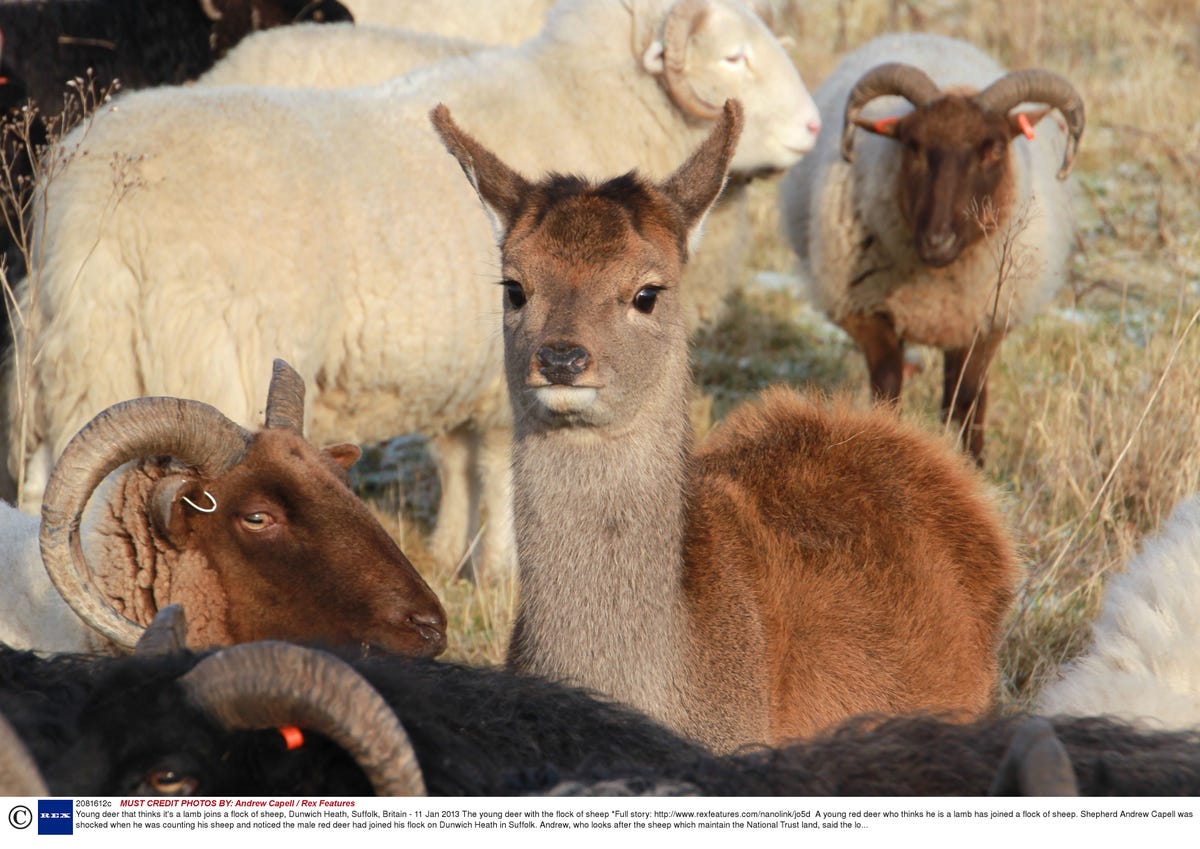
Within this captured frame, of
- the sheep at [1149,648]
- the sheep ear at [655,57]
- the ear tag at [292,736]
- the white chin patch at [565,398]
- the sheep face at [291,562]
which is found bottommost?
the sheep at [1149,648]

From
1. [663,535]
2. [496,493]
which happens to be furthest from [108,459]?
[496,493]

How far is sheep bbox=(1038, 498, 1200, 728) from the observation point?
14.9 feet

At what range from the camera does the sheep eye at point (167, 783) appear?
3166 mm

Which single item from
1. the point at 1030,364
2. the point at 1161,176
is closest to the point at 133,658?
the point at 1030,364

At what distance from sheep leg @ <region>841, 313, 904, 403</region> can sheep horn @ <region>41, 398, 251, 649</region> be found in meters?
5.76

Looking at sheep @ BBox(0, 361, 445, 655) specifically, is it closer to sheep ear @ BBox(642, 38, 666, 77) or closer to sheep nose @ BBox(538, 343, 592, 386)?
sheep nose @ BBox(538, 343, 592, 386)

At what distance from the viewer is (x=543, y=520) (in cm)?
469

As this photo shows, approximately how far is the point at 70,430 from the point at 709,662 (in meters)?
3.05

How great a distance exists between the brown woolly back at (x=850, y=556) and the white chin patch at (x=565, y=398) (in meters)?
0.68

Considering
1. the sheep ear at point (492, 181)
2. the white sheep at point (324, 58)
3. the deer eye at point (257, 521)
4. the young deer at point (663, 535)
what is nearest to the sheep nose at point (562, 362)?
the young deer at point (663, 535)

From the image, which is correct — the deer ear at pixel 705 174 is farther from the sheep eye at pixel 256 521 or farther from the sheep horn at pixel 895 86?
the sheep horn at pixel 895 86

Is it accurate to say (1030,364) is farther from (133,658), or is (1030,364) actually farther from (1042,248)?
(133,658)

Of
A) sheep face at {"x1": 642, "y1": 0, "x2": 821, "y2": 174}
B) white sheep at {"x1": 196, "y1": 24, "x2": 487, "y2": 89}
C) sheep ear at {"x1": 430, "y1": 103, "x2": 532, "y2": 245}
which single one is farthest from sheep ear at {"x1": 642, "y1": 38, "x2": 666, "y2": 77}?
sheep ear at {"x1": 430, "y1": 103, "x2": 532, "y2": 245}

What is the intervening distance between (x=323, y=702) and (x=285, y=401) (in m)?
2.31
